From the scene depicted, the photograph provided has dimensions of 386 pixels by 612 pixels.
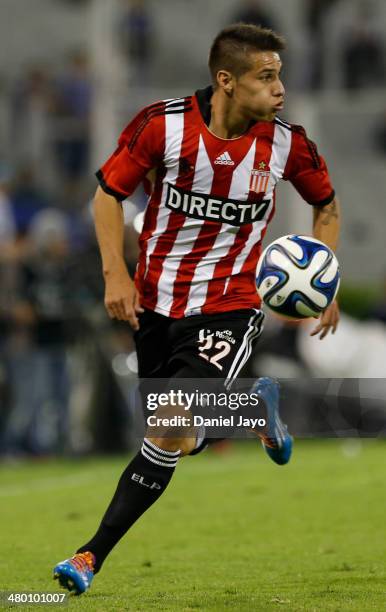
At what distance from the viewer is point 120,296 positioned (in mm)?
6285

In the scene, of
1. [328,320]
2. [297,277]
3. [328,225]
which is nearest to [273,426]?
[328,320]

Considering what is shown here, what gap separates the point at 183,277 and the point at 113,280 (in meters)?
0.50

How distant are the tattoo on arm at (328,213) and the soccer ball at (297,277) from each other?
0.36 metres

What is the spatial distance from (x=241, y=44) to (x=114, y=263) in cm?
119

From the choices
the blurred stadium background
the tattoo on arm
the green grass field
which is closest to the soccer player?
the tattoo on arm

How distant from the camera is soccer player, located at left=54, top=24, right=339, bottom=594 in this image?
6398 millimetres

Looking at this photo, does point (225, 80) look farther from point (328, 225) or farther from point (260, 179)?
point (328, 225)

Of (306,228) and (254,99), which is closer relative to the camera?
(254,99)

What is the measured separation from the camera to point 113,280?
6324 millimetres

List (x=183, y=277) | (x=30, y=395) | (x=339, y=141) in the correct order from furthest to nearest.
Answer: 1. (x=339, y=141)
2. (x=30, y=395)
3. (x=183, y=277)

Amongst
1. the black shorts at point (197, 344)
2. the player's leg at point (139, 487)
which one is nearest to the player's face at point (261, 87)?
the black shorts at point (197, 344)

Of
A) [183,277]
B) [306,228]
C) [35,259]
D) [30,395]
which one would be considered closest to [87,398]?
[30,395]

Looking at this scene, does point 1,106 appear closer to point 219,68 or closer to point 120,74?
point 120,74

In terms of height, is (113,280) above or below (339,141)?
above
